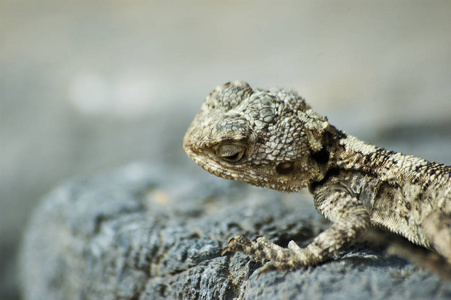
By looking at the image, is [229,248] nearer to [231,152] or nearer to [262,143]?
[231,152]

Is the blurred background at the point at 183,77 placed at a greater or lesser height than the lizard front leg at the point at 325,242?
greater

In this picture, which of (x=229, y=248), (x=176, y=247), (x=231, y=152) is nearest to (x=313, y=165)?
(x=231, y=152)

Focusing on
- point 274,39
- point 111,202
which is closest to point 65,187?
point 111,202

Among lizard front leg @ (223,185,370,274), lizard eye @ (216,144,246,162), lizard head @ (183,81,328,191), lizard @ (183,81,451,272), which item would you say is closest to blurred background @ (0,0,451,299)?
lizard @ (183,81,451,272)

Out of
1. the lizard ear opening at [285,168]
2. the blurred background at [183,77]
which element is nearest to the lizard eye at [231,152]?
the lizard ear opening at [285,168]

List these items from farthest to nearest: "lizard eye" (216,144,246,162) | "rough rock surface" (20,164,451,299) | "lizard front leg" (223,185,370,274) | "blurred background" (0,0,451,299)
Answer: "blurred background" (0,0,451,299), "lizard eye" (216,144,246,162), "lizard front leg" (223,185,370,274), "rough rock surface" (20,164,451,299)

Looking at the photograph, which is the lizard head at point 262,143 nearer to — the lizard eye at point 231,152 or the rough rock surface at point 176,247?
the lizard eye at point 231,152

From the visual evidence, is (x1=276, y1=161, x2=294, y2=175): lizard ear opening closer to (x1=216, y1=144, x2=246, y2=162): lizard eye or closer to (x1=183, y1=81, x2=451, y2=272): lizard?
(x1=183, y1=81, x2=451, y2=272): lizard
